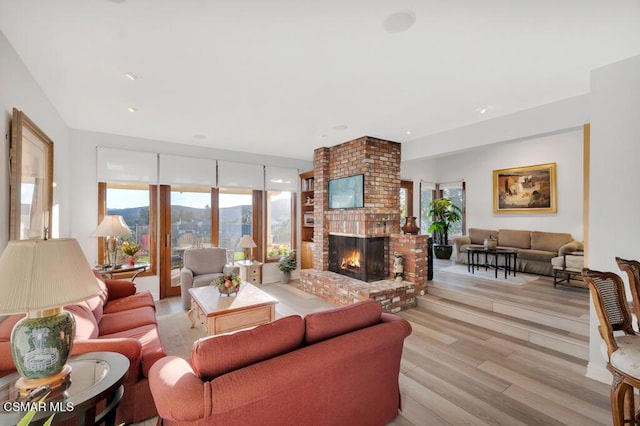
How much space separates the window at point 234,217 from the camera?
550 centimetres

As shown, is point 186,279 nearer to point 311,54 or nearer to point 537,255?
point 311,54

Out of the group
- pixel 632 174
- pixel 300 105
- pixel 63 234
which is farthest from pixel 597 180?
pixel 63 234

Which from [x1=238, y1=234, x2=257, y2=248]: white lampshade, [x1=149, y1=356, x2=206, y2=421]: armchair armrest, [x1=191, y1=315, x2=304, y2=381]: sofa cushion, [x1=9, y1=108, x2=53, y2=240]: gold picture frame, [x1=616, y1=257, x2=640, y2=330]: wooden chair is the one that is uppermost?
[x1=9, y1=108, x2=53, y2=240]: gold picture frame

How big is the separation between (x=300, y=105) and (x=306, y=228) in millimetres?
3510

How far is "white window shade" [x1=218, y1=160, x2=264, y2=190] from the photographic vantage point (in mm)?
5379

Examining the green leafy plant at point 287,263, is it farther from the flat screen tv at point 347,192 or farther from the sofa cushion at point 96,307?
the sofa cushion at point 96,307

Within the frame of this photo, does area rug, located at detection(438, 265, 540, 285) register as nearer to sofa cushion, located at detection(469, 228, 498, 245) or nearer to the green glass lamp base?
sofa cushion, located at detection(469, 228, 498, 245)

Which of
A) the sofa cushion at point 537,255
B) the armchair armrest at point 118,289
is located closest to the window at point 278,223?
the armchair armrest at point 118,289

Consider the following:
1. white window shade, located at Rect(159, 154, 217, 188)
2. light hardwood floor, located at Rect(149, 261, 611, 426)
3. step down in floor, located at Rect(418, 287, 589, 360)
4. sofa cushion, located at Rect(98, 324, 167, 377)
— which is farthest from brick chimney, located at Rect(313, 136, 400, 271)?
sofa cushion, located at Rect(98, 324, 167, 377)

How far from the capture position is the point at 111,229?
147 inches

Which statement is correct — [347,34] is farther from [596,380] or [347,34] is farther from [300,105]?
[596,380]

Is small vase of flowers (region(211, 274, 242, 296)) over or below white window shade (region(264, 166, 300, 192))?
below

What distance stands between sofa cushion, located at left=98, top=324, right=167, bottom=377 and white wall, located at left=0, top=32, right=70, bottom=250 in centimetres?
108

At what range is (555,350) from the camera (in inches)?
117
